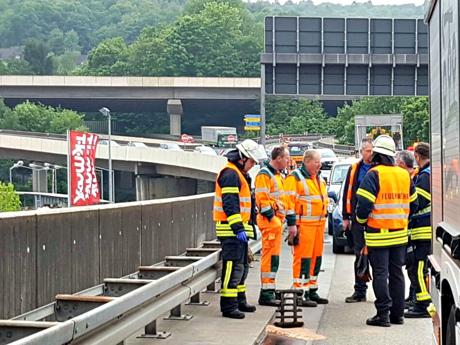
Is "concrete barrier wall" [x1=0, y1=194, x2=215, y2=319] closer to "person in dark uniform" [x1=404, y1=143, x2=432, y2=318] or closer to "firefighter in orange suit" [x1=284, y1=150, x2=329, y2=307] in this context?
"firefighter in orange suit" [x1=284, y1=150, x2=329, y2=307]

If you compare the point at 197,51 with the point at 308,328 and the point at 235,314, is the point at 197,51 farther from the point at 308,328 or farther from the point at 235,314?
the point at 308,328

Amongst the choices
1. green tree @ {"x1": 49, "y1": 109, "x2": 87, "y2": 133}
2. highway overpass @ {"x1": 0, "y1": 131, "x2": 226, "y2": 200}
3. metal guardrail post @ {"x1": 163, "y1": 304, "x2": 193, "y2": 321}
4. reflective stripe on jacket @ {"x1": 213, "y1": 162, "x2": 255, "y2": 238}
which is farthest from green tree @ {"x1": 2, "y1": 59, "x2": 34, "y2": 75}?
reflective stripe on jacket @ {"x1": 213, "y1": 162, "x2": 255, "y2": 238}

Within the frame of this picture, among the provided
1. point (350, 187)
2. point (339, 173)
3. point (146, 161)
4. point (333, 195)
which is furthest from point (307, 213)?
point (146, 161)

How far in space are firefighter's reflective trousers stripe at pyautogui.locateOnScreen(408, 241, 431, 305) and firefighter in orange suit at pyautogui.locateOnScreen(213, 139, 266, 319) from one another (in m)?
1.82

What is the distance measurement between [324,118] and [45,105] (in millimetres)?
34303

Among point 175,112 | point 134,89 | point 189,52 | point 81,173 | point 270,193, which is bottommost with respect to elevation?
point 81,173

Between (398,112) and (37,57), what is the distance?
109747mm

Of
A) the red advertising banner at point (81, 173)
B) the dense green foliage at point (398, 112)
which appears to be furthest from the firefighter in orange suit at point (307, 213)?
the dense green foliage at point (398, 112)

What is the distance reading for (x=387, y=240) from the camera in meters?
10.2

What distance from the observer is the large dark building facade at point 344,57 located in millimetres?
39062

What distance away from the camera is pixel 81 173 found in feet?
92.1

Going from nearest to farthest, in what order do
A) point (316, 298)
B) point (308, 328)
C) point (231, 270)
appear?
point (308, 328), point (231, 270), point (316, 298)

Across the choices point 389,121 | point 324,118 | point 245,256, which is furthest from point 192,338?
point 324,118

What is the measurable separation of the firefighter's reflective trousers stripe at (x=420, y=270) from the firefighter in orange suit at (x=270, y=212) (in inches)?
63.4
